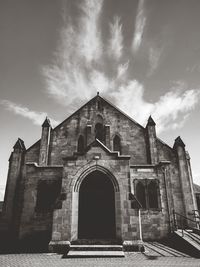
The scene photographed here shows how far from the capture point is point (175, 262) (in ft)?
28.0

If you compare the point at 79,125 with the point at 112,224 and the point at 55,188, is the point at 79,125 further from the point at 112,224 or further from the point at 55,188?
the point at 112,224

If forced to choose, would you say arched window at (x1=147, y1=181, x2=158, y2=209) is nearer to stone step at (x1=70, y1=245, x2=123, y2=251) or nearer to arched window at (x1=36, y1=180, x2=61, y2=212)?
stone step at (x1=70, y1=245, x2=123, y2=251)

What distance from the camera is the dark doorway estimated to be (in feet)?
41.5

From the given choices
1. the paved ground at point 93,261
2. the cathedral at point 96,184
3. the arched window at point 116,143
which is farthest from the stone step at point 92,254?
the arched window at point 116,143

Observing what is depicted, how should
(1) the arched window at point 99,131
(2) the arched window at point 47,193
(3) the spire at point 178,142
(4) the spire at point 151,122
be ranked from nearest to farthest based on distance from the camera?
(2) the arched window at point 47,193 < (3) the spire at point 178,142 < (4) the spire at point 151,122 < (1) the arched window at point 99,131

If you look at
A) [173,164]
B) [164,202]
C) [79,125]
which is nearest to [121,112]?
[79,125]

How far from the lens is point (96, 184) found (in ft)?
42.9

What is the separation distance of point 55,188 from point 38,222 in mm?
2455

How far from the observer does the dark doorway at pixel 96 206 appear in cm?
1266

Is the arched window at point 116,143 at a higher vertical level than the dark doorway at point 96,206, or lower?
higher

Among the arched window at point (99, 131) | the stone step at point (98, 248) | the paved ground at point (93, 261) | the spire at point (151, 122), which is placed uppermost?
the spire at point (151, 122)

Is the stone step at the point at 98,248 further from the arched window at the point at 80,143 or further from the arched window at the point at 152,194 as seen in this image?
the arched window at the point at 80,143

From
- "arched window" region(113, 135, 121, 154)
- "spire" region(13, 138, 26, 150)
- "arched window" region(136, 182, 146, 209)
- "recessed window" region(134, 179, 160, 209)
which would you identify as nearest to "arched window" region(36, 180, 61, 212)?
"spire" region(13, 138, 26, 150)

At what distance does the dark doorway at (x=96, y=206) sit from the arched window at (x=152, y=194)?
3.28 meters
